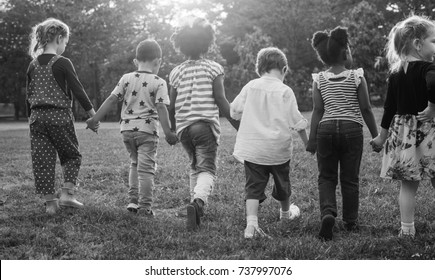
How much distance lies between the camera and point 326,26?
38.9 meters

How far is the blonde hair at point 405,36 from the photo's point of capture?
3.77 metres

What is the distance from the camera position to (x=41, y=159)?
188 inches

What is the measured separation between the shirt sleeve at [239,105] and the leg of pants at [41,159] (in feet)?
6.36

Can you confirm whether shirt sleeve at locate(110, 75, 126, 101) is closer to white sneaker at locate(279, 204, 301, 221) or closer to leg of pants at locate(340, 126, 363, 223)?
white sneaker at locate(279, 204, 301, 221)

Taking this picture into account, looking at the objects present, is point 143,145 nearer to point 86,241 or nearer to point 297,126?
point 86,241

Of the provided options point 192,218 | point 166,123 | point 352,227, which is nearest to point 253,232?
→ point 192,218

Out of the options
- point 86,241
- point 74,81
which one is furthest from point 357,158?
point 74,81

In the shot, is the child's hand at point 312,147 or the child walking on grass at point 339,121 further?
the child's hand at point 312,147

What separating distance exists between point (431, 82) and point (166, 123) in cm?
231

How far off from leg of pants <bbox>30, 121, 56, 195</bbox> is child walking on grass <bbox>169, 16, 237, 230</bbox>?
4.47 feet

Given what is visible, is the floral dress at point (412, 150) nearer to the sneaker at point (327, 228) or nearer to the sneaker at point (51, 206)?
the sneaker at point (327, 228)

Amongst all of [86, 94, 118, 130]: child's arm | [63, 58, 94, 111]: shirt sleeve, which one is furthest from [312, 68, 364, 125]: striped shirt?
[63, 58, 94, 111]: shirt sleeve

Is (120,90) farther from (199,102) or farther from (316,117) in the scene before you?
(316,117)

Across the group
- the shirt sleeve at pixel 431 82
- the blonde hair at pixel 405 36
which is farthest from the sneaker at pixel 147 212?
the shirt sleeve at pixel 431 82
